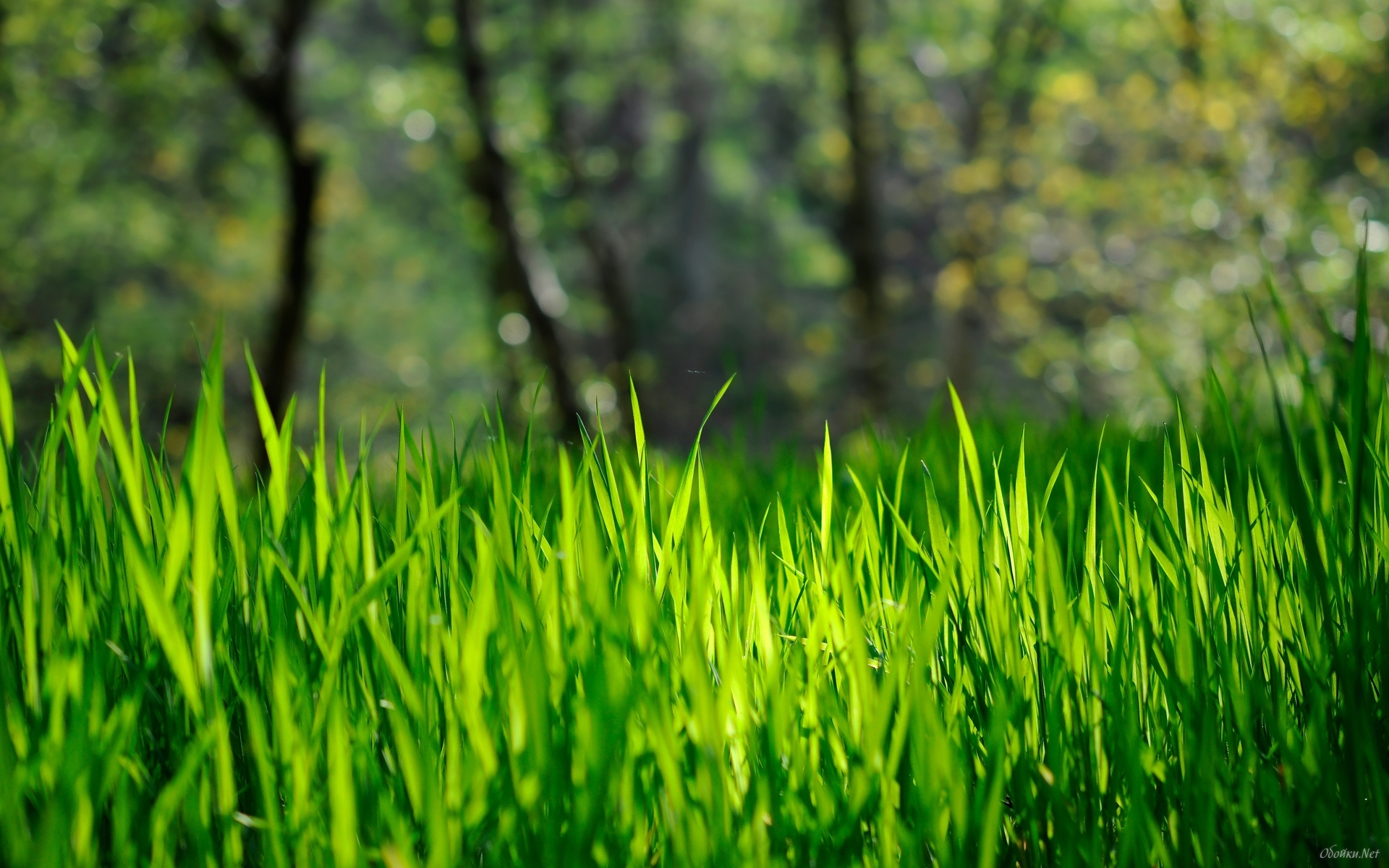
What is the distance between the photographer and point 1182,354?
28.1ft

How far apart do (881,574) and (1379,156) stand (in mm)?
9044

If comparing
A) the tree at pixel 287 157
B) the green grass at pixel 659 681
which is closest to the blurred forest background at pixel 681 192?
the tree at pixel 287 157

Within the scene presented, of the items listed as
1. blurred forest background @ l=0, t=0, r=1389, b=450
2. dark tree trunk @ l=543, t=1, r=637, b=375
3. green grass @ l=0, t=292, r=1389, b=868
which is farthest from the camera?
dark tree trunk @ l=543, t=1, r=637, b=375

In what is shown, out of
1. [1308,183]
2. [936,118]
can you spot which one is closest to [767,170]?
[936,118]

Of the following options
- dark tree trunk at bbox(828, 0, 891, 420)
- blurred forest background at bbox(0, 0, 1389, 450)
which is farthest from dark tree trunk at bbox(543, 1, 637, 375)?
dark tree trunk at bbox(828, 0, 891, 420)

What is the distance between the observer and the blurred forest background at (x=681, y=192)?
314 inches

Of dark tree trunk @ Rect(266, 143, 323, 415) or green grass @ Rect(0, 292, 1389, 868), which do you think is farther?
dark tree trunk @ Rect(266, 143, 323, 415)

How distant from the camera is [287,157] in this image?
722 cm

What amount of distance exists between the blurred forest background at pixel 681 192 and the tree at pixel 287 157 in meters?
0.03

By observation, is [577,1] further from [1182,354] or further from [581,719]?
[581,719]

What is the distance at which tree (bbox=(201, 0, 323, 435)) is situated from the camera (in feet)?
23.5

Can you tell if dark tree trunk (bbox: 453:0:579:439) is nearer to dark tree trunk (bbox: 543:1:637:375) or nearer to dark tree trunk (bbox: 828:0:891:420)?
dark tree trunk (bbox: 543:1:637:375)

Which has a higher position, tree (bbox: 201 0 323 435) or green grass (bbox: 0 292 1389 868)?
tree (bbox: 201 0 323 435)

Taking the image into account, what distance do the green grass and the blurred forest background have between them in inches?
15.1
